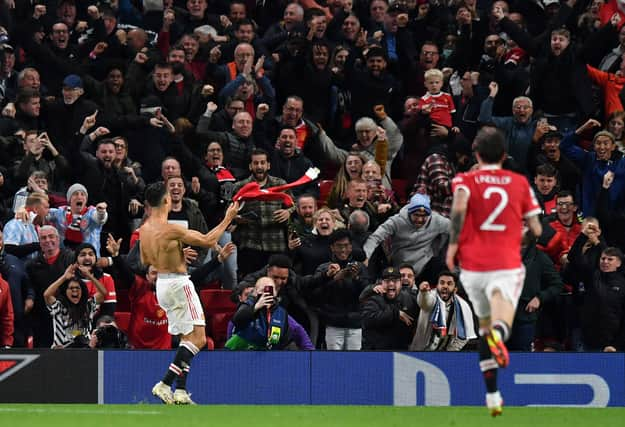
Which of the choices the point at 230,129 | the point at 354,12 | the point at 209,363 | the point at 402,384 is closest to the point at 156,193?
the point at 209,363

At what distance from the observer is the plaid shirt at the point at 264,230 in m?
16.3

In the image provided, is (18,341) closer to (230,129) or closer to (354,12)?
(230,129)

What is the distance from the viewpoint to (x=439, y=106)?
18.7 metres

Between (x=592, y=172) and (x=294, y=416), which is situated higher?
(x=592, y=172)

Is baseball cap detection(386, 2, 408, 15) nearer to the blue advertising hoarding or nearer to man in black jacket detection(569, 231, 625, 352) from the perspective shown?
man in black jacket detection(569, 231, 625, 352)

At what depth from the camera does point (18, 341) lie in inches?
612

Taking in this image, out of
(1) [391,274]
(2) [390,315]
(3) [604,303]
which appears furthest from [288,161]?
(3) [604,303]

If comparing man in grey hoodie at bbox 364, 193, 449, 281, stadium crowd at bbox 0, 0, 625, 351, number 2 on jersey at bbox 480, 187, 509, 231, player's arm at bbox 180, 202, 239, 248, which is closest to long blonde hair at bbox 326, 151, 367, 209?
stadium crowd at bbox 0, 0, 625, 351

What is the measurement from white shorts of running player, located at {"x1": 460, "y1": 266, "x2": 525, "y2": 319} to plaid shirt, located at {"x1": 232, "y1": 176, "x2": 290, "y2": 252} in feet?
19.1

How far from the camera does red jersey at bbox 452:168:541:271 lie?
34.4 feet

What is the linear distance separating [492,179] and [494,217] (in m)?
0.29

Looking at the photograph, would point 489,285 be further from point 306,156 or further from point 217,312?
point 306,156

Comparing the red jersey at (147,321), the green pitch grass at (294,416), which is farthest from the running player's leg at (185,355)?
the red jersey at (147,321)

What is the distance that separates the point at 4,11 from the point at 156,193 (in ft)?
24.6
